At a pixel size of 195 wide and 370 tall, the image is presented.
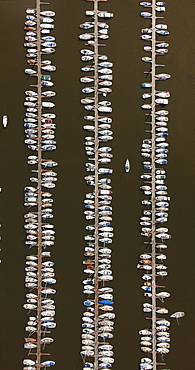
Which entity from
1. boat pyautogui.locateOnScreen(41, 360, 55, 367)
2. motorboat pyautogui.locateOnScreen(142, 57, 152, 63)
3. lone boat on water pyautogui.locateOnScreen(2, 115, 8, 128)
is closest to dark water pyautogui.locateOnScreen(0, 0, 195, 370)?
lone boat on water pyautogui.locateOnScreen(2, 115, 8, 128)

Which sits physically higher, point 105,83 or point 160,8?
point 160,8

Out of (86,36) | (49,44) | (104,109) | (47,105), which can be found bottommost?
(104,109)

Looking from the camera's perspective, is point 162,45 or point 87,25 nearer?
point 87,25

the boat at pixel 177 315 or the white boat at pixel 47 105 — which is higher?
the white boat at pixel 47 105

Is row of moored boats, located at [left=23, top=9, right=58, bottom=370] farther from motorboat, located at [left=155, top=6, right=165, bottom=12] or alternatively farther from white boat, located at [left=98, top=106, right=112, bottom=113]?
motorboat, located at [left=155, top=6, right=165, bottom=12]

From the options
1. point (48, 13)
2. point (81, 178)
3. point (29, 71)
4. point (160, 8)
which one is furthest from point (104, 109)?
point (160, 8)

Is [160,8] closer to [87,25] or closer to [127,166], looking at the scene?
[87,25]

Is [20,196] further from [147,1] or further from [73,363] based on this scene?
[147,1]

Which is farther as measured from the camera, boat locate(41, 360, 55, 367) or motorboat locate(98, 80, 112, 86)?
motorboat locate(98, 80, 112, 86)

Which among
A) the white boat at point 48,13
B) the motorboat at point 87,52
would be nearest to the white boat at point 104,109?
the motorboat at point 87,52

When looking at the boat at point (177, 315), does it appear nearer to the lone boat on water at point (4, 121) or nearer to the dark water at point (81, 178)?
the dark water at point (81, 178)
